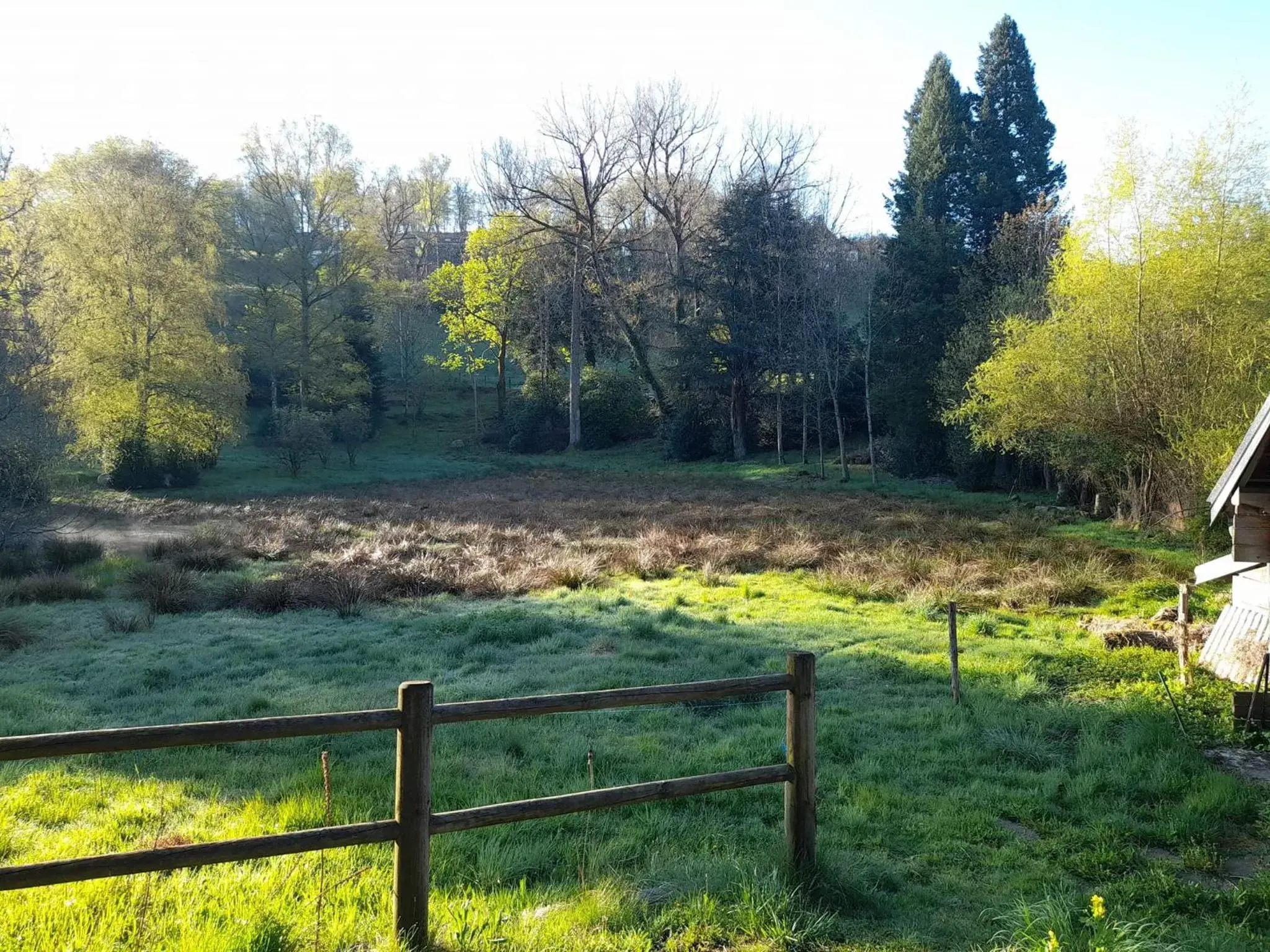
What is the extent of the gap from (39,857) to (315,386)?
43504 millimetres

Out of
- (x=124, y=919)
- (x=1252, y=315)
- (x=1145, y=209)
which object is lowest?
(x=124, y=919)

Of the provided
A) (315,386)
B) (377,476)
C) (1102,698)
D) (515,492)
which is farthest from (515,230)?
(1102,698)

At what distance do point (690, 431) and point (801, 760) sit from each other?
1627 inches

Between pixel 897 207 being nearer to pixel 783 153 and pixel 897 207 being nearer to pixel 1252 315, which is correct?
pixel 783 153

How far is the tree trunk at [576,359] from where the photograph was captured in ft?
158

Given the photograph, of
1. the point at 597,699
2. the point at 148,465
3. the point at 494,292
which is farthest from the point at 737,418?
the point at 597,699

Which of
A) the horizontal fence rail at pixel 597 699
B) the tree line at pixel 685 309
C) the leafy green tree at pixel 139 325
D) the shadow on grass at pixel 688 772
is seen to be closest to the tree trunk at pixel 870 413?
the tree line at pixel 685 309

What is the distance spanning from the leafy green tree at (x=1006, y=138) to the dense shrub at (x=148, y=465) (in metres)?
37.0

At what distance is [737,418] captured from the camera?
146ft

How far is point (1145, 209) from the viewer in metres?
21.0

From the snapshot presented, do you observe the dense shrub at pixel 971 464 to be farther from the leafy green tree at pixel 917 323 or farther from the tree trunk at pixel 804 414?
the tree trunk at pixel 804 414

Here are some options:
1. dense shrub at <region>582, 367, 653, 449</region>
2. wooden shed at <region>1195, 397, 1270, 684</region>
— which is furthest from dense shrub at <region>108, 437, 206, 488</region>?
wooden shed at <region>1195, 397, 1270, 684</region>

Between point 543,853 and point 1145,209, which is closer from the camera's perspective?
point 543,853

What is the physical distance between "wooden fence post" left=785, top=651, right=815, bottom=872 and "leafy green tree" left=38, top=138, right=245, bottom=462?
32354 mm
